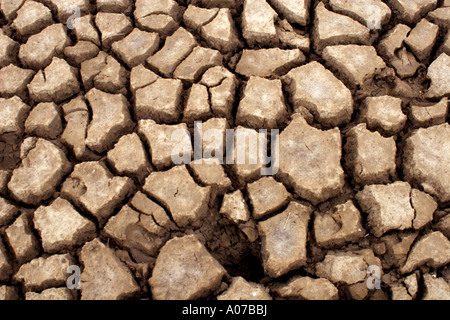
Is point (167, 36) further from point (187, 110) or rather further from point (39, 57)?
point (39, 57)

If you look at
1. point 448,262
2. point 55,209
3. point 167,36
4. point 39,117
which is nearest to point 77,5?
point 167,36

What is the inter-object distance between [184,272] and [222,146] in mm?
570

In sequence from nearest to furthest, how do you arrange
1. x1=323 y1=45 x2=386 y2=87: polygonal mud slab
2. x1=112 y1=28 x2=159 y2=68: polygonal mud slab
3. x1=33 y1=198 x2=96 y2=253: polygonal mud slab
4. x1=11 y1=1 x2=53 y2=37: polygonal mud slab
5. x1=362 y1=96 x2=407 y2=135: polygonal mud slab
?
1. x1=33 y1=198 x2=96 y2=253: polygonal mud slab
2. x1=362 y1=96 x2=407 y2=135: polygonal mud slab
3. x1=323 y1=45 x2=386 y2=87: polygonal mud slab
4. x1=112 y1=28 x2=159 y2=68: polygonal mud slab
5. x1=11 y1=1 x2=53 y2=37: polygonal mud slab

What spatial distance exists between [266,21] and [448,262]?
1434 mm

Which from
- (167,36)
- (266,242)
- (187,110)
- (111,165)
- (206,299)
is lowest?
(206,299)

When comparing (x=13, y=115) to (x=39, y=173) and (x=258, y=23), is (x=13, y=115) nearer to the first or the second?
(x=39, y=173)

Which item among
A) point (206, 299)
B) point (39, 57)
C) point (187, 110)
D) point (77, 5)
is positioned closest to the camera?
point (206, 299)

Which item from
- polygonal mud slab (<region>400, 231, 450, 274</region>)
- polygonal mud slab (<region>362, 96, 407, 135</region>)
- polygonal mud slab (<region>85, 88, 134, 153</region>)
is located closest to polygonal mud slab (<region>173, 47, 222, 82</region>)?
polygonal mud slab (<region>85, 88, 134, 153</region>)

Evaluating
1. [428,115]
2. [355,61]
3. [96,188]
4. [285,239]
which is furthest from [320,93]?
[96,188]

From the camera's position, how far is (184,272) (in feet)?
5.41

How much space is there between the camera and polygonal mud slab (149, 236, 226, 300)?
1.62m

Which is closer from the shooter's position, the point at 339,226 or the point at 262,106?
the point at 339,226

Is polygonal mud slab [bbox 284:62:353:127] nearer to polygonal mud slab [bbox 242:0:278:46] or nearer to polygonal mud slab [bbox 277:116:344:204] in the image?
polygonal mud slab [bbox 277:116:344:204]

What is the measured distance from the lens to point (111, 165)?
6.22 feet
